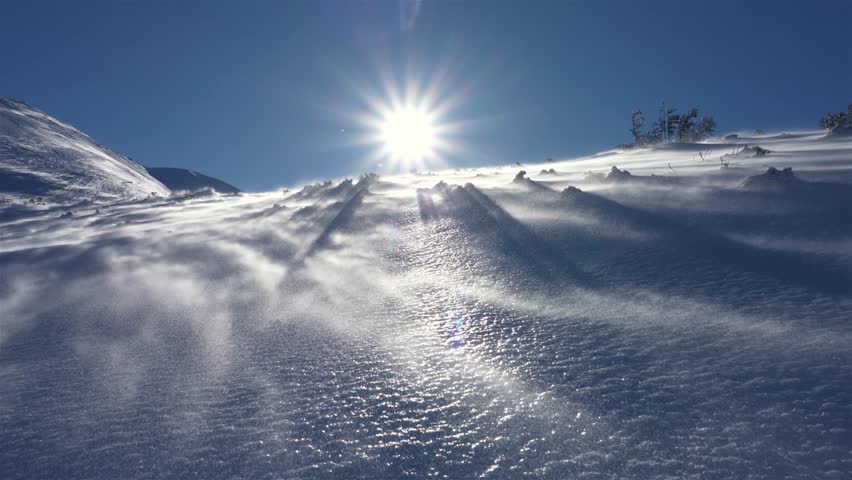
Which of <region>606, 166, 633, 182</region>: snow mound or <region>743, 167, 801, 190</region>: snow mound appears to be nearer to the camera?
<region>743, 167, 801, 190</region>: snow mound

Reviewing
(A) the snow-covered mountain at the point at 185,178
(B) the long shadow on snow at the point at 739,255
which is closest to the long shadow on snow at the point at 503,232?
(B) the long shadow on snow at the point at 739,255

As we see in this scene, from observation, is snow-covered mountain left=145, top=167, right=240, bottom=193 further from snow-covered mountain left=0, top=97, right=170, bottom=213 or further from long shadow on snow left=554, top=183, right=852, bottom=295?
long shadow on snow left=554, top=183, right=852, bottom=295

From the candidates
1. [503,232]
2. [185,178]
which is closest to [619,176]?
[503,232]

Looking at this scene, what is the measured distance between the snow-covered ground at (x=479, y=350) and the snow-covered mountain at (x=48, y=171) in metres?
11.7

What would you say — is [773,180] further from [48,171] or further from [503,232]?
[48,171]

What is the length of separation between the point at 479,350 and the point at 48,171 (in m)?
20.3

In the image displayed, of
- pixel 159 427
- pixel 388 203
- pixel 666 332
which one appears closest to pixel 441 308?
pixel 666 332

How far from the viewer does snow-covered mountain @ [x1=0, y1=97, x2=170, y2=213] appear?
46.8 feet

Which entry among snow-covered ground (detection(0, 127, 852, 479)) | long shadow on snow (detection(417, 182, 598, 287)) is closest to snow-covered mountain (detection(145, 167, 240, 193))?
long shadow on snow (detection(417, 182, 598, 287))

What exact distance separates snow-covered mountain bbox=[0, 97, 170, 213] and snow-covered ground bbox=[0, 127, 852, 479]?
38.4ft

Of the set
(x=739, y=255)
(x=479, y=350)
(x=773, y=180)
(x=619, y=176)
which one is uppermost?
(x=619, y=176)

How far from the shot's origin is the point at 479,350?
7.03 ft

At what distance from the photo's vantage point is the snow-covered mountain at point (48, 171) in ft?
46.8

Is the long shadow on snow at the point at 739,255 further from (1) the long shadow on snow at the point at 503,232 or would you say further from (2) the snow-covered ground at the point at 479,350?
(1) the long shadow on snow at the point at 503,232
